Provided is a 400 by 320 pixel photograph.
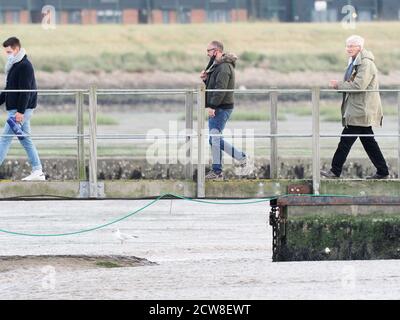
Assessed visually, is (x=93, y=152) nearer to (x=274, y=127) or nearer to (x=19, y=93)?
(x=19, y=93)

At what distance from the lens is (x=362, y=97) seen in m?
21.3

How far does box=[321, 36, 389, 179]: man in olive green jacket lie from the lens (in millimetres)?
21141

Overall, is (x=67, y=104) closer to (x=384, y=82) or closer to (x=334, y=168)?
(x=384, y=82)

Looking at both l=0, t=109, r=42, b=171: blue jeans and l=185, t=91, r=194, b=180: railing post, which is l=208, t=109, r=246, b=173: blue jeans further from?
l=0, t=109, r=42, b=171: blue jeans

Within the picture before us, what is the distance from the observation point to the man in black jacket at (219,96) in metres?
21.6

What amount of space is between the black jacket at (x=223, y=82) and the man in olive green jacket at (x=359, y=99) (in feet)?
4.29

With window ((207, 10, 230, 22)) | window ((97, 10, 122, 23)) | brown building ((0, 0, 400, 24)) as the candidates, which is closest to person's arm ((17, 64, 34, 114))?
brown building ((0, 0, 400, 24))

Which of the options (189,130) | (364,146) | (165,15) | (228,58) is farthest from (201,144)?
(165,15)

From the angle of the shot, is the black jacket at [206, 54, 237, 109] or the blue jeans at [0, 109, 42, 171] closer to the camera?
the black jacket at [206, 54, 237, 109]

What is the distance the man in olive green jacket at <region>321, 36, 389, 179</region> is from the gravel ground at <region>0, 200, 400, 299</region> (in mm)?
1651

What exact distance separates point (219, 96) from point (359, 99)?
165cm

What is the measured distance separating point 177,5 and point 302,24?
595 cm

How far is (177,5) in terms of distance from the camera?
77.2 metres
